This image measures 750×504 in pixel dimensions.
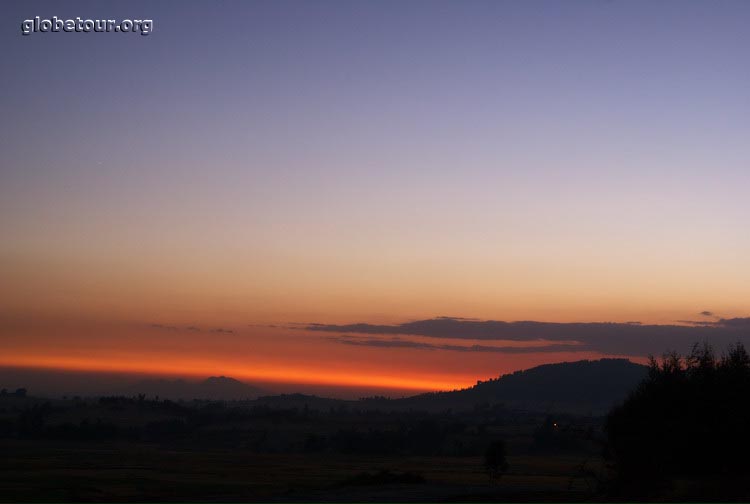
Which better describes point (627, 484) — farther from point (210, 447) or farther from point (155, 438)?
point (155, 438)

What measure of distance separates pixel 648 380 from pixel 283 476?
4980 centimetres

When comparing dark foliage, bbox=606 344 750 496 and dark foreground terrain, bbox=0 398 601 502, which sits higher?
dark foliage, bbox=606 344 750 496

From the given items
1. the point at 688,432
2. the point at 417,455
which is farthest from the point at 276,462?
the point at 688,432

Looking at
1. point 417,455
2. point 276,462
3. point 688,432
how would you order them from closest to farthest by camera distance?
point 688,432 → point 276,462 → point 417,455

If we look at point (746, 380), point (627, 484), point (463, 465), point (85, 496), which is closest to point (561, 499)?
point (627, 484)

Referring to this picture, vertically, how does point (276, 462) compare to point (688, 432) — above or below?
below

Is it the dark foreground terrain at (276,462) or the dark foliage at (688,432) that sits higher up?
the dark foliage at (688,432)

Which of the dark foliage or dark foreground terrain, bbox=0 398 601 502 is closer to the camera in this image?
the dark foliage

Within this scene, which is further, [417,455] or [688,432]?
[417,455]

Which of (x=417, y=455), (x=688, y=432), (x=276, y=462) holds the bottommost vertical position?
(x=417, y=455)

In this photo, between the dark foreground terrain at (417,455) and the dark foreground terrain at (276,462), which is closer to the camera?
the dark foreground terrain at (417,455)

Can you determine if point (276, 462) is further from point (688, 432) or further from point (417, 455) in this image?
point (688, 432)

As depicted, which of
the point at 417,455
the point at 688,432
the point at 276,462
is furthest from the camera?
the point at 417,455

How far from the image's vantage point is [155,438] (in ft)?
564
